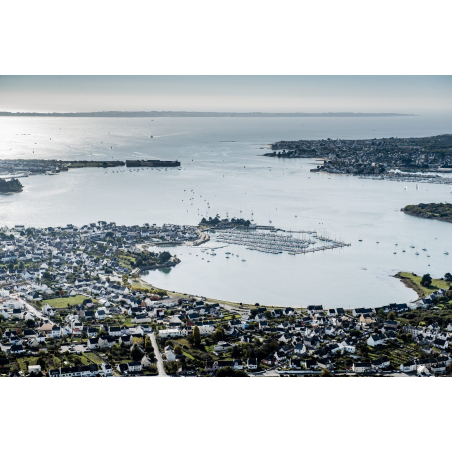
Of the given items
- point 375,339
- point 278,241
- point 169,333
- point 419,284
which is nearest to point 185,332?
point 169,333

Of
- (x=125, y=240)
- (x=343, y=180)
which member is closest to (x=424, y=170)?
(x=343, y=180)

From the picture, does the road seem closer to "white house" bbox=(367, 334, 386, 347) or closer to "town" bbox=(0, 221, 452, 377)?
"town" bbox=(0, 221, 452, 377)

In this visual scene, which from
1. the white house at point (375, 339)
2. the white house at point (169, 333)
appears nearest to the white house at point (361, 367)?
the white house at point (375, 339)

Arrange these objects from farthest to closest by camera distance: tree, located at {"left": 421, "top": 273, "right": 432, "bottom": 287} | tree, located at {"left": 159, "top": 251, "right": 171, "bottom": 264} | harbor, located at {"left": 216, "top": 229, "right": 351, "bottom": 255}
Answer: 1. harbor, located at {"left": 216, "top": 229, "right": 351, "bottom": 255}
2. tree, located at {"left": 159, "top": 251, "right": 171, "bottom": 264}
3. tree, located at {"left": 421, "top": 273, "right": 432, "bottom": 287}

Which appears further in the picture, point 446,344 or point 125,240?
point 125,240

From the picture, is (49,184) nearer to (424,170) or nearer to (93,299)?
(93,299)

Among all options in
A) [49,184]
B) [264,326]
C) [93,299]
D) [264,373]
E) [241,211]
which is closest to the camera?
[264,373]

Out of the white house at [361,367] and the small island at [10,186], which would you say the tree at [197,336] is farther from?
the small island at [10,186]

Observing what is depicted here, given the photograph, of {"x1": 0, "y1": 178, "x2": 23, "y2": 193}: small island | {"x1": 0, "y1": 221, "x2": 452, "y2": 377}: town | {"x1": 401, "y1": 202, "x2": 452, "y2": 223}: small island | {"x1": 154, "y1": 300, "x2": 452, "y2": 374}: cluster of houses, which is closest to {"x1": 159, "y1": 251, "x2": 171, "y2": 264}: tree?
{"x1": 0, "y1": 221, "x2": 452, "y2": 377}: town
